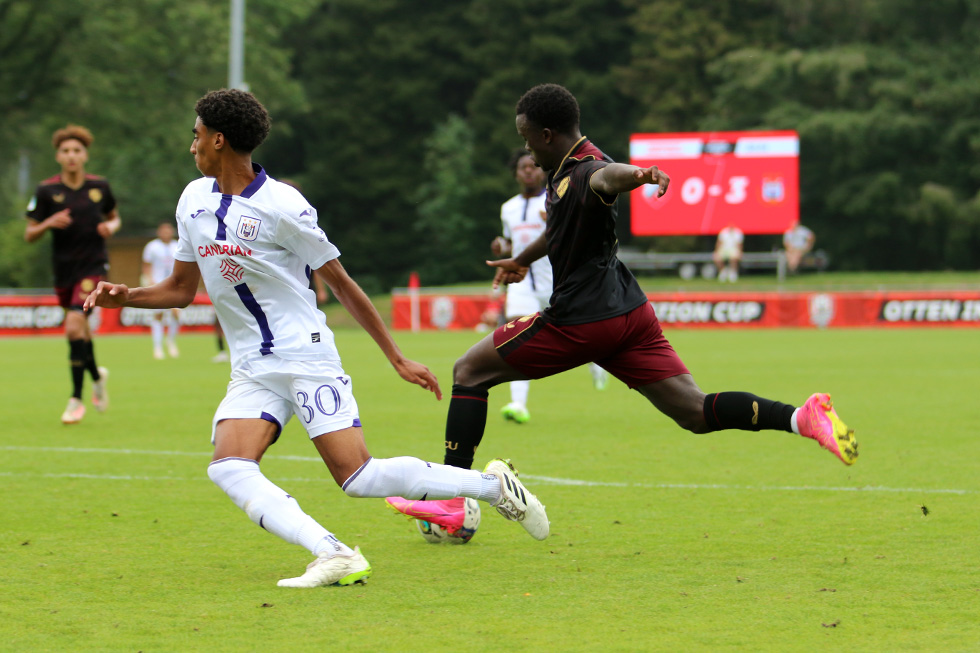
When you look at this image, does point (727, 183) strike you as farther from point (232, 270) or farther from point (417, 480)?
point (232, 270)

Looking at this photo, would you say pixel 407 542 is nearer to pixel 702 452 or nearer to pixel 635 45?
pixel 702 452

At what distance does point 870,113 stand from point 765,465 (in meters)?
44.2

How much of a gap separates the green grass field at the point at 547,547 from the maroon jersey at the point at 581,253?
1135mm

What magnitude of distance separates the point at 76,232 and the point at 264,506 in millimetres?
6830

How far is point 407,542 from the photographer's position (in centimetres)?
613

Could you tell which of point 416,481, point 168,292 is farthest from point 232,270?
point 416,481

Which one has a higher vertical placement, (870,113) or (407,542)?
(870,113)

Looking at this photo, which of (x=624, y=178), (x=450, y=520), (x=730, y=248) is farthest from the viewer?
(x=730, y=248)

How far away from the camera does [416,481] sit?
17.2 feet

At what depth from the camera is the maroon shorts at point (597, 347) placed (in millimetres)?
5891

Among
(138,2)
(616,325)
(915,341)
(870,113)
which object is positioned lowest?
(915,341)

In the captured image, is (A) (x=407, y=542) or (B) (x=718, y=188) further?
(B) (x=718, y=188)

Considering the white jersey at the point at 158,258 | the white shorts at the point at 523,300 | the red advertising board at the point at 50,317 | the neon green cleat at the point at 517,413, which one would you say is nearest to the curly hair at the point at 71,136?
the white shorts at the point at 523,300

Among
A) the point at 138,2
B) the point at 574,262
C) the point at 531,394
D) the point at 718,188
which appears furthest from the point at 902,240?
the point at 574,262
